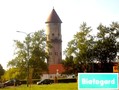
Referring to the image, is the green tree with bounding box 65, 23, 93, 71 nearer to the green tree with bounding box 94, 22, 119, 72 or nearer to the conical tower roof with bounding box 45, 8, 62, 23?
the green tree with bounding box 94, 22, 119, 72

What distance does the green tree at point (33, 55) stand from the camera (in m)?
90.0

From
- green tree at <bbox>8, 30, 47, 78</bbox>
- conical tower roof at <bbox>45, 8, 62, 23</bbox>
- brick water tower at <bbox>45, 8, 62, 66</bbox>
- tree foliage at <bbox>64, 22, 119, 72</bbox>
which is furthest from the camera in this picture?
conical tower roof at <bbox>45, 8, 62, 23</bbox>

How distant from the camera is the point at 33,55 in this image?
9256cm

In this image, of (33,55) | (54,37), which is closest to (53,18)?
(54,37)

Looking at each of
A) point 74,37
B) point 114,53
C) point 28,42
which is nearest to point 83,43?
point 74,37

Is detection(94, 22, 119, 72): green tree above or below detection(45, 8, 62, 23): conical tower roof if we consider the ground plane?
below

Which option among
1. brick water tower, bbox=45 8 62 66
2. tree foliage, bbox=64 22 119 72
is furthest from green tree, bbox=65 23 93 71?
brick water tower, bbox=45 8 62 66

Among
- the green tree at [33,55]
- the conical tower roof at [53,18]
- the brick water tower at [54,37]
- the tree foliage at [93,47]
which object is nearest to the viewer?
the green tree at [33,55]

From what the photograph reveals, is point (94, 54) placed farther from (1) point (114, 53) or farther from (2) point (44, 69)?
(2) point (44, 69)

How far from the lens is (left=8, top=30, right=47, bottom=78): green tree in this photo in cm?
9003

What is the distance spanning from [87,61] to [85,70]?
8.37 ft

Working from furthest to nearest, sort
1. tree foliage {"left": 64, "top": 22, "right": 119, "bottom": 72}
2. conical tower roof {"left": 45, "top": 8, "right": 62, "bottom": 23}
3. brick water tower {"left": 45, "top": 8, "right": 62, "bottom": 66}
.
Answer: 1. conical tower roof {"left": 45, "top": 8, "right": 62, "bottom": 23}
2. brick water tower {"left": 45, "top": 8, "right": 62, "bottom": 66}
3. tree foliage {"left": 64, "top": 22, "right": 119, "bottom": 72}

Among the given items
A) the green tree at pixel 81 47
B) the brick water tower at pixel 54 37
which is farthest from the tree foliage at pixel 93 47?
the brick water tower at pixel 54 37

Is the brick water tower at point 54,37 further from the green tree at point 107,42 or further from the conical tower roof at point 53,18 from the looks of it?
the green tree at point 107,42
